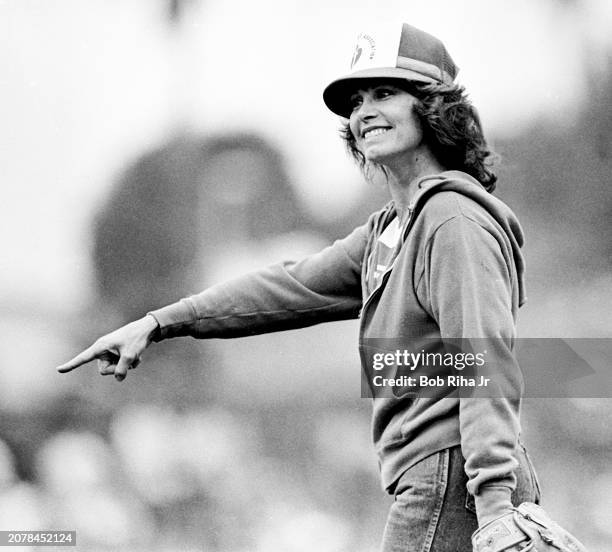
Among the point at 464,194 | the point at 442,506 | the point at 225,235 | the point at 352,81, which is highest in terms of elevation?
the point at 352,81

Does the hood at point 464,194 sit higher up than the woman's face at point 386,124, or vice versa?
the woman's face at point 386,124

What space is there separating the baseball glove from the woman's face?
69 cm

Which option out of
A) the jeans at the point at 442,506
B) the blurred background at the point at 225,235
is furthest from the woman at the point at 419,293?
the blurred background at the point at 225,235

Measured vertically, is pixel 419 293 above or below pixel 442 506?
above

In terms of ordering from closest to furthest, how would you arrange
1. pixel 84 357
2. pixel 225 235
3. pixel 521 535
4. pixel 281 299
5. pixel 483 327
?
1. pixel 521 535
2. pixel 483 327
3. pixel 84 357
4. pixel 281 299
5. pixel 225 235

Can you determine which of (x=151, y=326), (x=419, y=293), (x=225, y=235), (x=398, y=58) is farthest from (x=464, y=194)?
(x=225, y=235)

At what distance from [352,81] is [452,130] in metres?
0.21

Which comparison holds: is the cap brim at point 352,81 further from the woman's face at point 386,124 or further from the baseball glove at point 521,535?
the baseball glove at point 521,535

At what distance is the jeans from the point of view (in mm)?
1862

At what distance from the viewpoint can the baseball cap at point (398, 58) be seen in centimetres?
217

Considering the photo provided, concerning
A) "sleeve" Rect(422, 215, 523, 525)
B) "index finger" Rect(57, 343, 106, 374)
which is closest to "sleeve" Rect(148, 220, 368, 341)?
"index finger" Rect(57, 343, 106, 374)

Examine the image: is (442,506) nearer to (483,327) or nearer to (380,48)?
(483,327)

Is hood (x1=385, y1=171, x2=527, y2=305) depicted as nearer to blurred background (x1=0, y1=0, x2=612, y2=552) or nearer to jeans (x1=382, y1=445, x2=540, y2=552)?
jeans (x1=382, y1=445, x2=540, y2=552)

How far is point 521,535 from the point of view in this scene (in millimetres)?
1722
